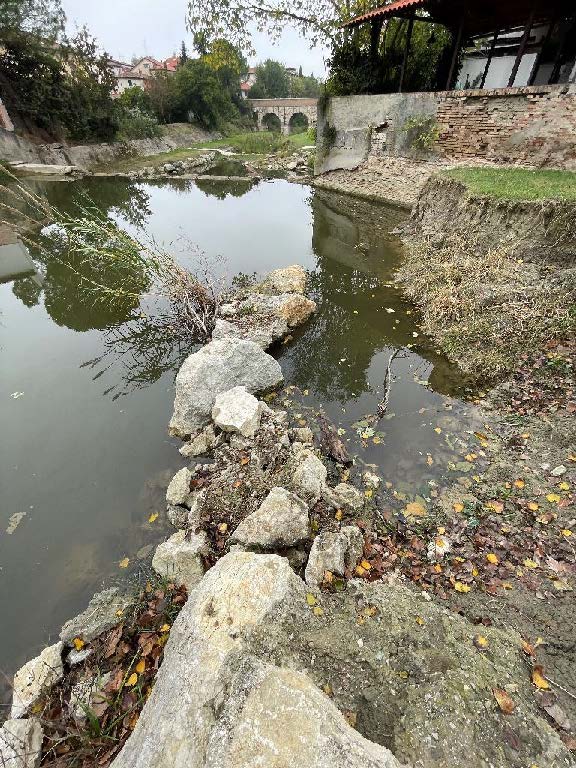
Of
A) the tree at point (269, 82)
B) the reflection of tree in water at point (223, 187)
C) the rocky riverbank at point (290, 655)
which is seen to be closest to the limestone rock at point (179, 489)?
the rocky riverbank at point (290, 655)

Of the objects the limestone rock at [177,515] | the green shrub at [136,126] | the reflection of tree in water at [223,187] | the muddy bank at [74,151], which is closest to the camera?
the limestone rock at [177,515]

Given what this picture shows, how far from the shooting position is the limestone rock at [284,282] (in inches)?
317

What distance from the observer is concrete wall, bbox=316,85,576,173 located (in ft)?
34.0

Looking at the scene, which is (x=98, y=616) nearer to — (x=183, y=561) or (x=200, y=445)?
(x=183, y=561)

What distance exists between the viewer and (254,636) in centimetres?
220

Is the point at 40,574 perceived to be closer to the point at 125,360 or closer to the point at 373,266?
the point at 125,360

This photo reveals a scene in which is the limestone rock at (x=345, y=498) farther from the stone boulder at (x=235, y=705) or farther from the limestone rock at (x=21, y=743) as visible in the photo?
the limestone rock at (x=21, y=743)

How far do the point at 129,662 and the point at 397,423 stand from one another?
3.68 meters

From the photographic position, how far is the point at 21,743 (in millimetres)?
2148

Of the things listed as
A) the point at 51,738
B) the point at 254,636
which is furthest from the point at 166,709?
the point at 51,738

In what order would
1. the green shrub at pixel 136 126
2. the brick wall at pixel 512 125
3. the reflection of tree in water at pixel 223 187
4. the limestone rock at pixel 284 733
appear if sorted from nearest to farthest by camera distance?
1. the limestone rock at pixel 284 733
2. the brick wall at pixel 512 125
3. the reflection of tree in water at pixel 223 187
4. the green shrub at pixel 136 126

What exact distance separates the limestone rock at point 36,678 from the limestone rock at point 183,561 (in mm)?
881

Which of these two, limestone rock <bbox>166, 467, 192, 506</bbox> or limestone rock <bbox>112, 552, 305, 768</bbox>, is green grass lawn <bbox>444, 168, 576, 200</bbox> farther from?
limestone rock <bbox>112, 552, 305, 768</bbox>

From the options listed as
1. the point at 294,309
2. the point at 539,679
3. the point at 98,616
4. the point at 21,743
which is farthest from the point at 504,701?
the point at 294,309
